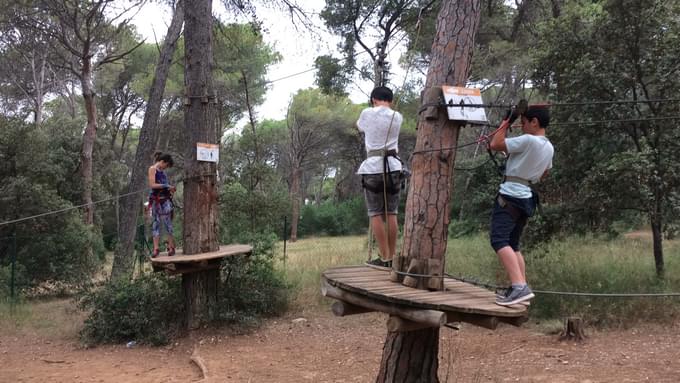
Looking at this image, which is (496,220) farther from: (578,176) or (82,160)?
(82,160)

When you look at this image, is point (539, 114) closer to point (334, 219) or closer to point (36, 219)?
point (36, 219)

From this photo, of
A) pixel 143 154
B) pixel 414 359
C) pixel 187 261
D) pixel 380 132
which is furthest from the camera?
pixel 143 154

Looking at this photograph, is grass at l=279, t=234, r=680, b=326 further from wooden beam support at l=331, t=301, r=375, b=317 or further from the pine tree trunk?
wooden beam support at l=331, t=301, r=375, b=317

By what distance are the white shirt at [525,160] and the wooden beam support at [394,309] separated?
0.92 metres

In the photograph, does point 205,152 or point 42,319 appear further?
point 42,319

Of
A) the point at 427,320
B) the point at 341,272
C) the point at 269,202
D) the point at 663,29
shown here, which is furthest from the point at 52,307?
the point at 663,29

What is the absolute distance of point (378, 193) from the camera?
414 centimetres

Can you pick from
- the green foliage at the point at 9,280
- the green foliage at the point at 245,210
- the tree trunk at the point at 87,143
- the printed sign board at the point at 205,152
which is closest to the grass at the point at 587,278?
the green foliage at the point at 245,210

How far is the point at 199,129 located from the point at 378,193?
408 cm

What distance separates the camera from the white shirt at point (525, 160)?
3.22 metres

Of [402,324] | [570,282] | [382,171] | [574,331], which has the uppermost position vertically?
[382,171]

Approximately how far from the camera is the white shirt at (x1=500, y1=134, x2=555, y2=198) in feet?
10.6

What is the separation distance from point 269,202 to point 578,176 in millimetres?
4895

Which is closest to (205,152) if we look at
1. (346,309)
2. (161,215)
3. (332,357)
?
(161,215)
